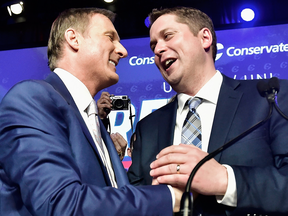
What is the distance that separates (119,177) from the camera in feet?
5.85

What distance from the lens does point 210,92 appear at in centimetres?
201

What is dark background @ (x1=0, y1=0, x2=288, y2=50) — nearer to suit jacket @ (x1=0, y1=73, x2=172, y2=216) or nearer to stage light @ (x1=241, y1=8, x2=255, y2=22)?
stage light @ (x1=241, y1=8, x2=255, y2=22)

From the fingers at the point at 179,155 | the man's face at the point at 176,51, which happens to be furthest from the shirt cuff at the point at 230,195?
the man's face at the point at 176,51

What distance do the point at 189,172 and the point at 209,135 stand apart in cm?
40

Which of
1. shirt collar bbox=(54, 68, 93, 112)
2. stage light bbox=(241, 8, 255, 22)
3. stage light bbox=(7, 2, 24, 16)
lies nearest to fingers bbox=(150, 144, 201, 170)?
shirt collar bbox=(54, 68, 93, 112)

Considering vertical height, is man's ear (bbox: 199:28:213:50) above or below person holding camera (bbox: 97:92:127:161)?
above

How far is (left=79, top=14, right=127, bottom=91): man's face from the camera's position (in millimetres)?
2123

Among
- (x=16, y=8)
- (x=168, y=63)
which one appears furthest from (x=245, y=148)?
(x=16, y=8)

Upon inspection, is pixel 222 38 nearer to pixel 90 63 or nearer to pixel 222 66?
pixel 222 66

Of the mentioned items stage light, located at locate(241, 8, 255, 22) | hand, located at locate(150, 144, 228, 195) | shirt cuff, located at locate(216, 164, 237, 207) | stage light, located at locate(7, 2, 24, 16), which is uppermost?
stage light, located at locate(7, 2, 24, 16)

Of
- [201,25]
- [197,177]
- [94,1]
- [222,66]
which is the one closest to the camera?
[197,177]

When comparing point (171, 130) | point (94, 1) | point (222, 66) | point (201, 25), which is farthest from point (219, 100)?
point (94, 1)

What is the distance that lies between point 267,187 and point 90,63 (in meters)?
1.25

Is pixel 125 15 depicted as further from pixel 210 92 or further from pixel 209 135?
pixel 209 135
